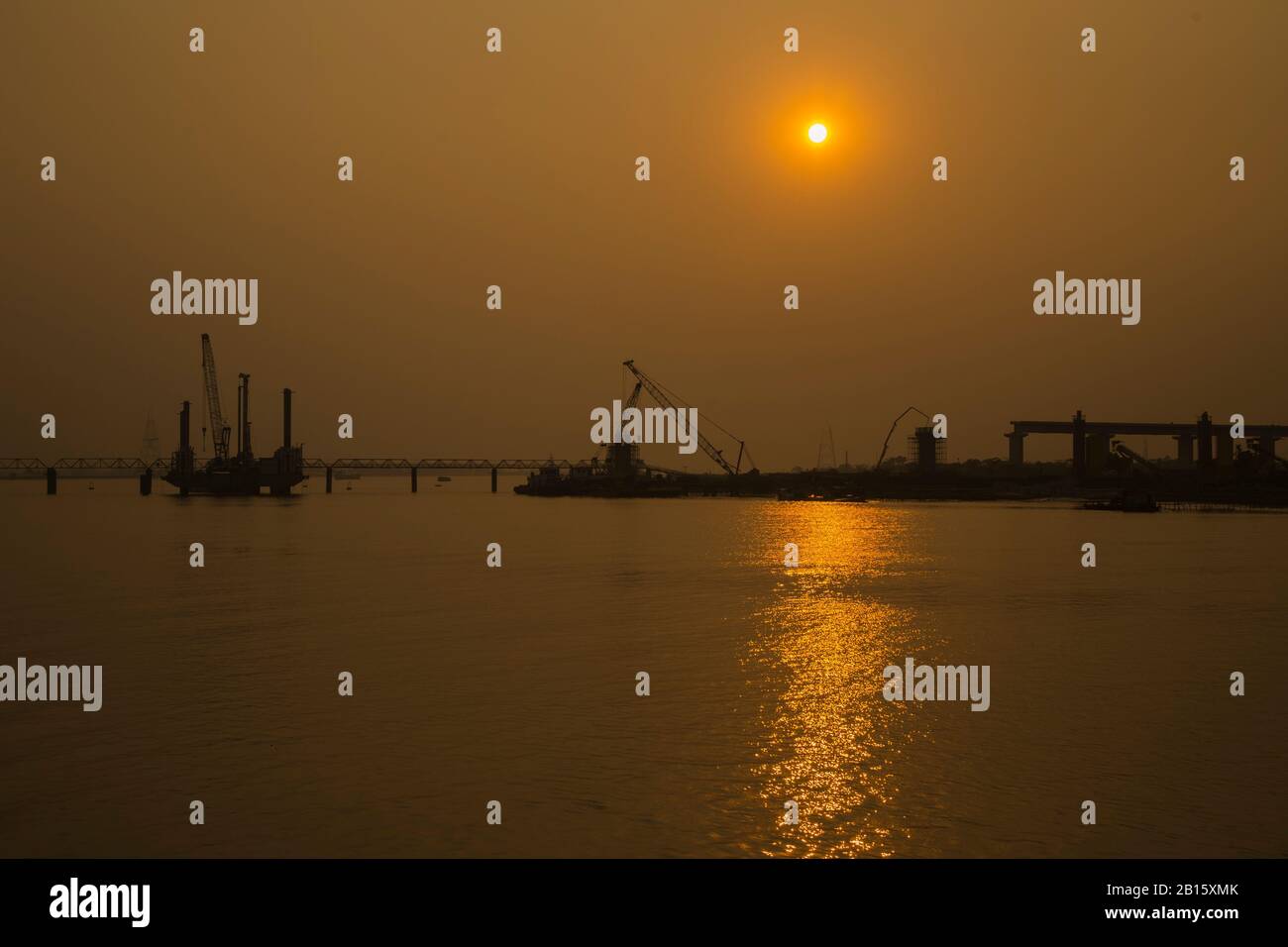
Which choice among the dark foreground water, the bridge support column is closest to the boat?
the bridge support column

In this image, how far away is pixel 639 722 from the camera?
70.4ft

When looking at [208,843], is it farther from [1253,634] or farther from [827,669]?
[1253,634]

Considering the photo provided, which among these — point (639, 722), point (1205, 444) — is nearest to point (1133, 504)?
point (1205, 444)

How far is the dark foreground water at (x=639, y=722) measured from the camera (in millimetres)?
15117

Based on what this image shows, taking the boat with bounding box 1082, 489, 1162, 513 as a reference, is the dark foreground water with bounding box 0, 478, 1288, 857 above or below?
below

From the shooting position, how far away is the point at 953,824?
603 inches

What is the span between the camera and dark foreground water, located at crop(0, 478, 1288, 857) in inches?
595

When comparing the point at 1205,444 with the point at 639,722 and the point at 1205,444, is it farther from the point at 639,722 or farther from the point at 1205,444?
the point at 639,722

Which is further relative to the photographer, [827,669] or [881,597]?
[881,597]

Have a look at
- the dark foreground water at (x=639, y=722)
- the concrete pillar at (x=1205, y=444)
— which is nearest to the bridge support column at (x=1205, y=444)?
the concrete pillar at (x=1205, y=444)

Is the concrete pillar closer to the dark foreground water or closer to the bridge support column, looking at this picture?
the bridge support column
